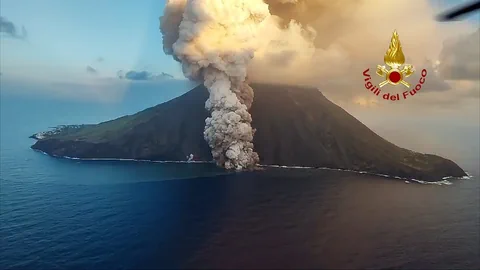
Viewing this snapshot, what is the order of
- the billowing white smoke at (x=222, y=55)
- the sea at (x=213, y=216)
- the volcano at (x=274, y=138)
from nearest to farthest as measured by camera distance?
the sea at (x=213, y=216) < the volcano at (x=274, y=138) < the billowing white smoke at (x=222, y=55)

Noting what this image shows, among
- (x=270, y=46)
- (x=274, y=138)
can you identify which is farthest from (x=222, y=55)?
(x=274, y=138)

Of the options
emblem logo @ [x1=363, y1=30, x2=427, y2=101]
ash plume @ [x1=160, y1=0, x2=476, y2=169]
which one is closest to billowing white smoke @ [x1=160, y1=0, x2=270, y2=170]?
ash plume @ [x1=160, y1=0, x2=476, y2=169]

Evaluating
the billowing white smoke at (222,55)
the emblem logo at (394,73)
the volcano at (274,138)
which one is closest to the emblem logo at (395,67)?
the emblem logo at (394,73)

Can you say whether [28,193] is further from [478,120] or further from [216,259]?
[478,120]

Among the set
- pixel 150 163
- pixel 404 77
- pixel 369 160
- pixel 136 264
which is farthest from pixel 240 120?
pixel 136 264

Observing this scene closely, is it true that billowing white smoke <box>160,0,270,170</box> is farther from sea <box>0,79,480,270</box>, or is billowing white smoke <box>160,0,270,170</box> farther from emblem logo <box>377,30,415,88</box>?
emblem logo <box>377,30,415,88</box>

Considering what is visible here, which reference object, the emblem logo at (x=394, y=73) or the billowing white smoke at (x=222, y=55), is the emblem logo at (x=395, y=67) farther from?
the billowing white smoke at (x=222, y=55)
